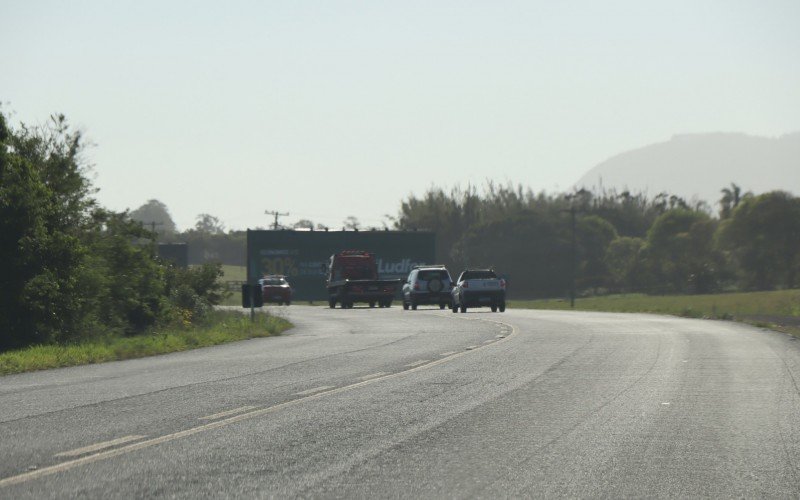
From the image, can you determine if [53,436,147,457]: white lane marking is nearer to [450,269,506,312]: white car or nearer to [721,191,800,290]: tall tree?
[450,269,506,312]: white car

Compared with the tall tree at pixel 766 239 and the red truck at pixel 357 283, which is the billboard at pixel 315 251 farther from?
the red truck at pixel 357 283

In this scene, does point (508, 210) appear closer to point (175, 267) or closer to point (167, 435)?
point (175, 267)

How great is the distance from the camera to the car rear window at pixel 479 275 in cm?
4784

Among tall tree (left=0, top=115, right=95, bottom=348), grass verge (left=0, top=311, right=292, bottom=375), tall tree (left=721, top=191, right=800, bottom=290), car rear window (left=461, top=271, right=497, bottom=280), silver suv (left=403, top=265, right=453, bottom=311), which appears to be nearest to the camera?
grass verge (left=0, top=311, right=292, bottom=375)

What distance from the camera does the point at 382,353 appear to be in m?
20.1

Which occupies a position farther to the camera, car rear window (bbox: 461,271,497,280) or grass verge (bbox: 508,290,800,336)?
car rear window (bbox: 461,271,497,280)

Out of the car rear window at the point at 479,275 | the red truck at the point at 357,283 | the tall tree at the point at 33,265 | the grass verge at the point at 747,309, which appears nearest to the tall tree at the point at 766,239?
the grass verge at the point at 747,309

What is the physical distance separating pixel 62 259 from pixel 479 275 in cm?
2635

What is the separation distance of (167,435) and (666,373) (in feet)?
26.9

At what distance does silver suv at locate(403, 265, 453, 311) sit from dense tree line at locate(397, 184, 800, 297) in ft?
94.0

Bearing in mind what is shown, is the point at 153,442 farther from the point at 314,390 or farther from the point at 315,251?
the point at 315,251

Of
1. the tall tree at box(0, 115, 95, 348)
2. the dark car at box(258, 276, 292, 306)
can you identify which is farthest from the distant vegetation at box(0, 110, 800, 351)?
the dark car at box(258, 276, 292, 306)

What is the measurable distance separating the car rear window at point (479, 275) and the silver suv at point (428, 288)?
466 centimetres

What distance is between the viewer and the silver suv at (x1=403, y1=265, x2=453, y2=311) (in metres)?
53.2
